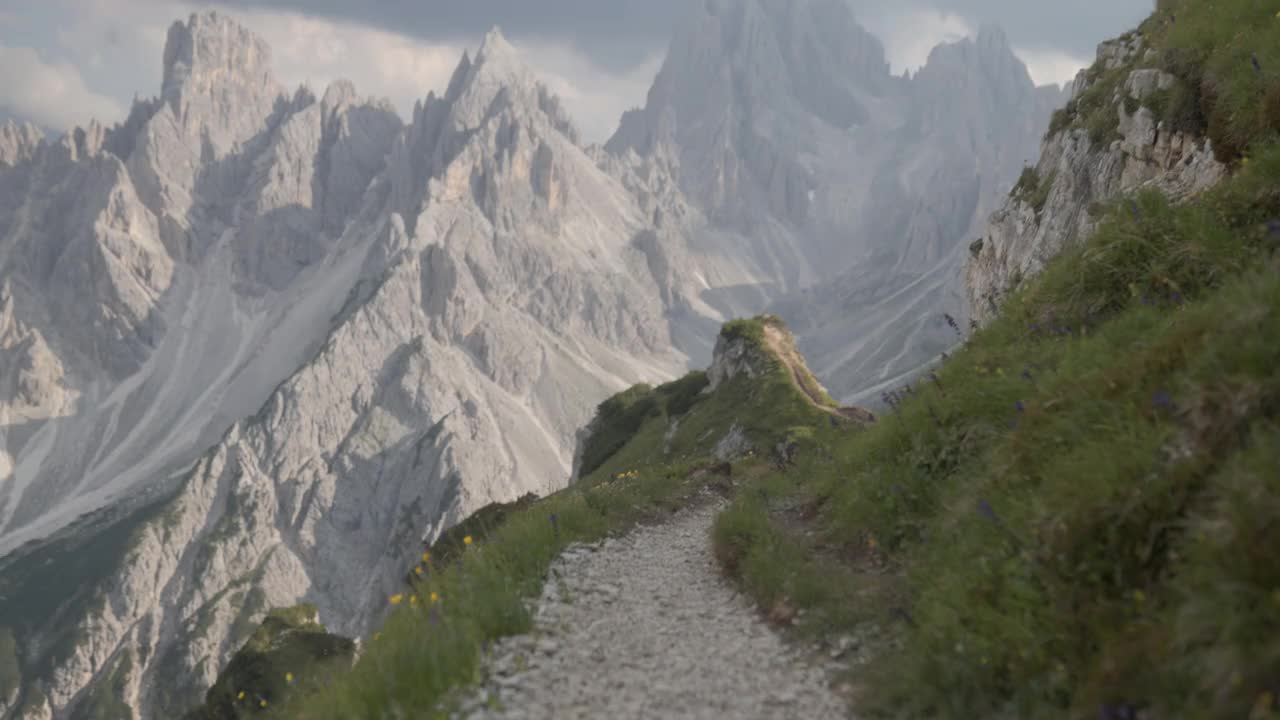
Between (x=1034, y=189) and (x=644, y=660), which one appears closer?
(x=644, y=660)

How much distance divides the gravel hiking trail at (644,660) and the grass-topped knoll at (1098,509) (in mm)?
671

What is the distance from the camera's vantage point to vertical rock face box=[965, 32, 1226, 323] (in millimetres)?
17156

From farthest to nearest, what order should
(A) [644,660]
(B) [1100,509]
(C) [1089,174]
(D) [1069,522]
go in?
(C) [1089,174] < (A) [644,660] < (D) [1069,522] < (B) [1100,509]

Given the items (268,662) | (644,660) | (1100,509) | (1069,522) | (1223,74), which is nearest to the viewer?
(1100,509)

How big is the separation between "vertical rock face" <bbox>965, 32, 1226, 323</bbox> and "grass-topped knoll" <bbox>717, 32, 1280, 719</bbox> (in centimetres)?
323

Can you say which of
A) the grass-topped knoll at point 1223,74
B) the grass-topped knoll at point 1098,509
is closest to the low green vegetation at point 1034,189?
the grass-topped knoll at point 1223,74

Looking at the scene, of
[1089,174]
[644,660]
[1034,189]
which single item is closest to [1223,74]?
[644,660]

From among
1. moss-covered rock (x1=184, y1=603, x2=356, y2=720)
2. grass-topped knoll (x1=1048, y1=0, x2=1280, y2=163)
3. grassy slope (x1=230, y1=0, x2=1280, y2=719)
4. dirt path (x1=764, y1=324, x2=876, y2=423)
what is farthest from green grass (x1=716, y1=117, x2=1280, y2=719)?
dirt path (x1=764, y1=324, x2=876, y2=423)

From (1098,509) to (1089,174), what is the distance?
2843 centimetres

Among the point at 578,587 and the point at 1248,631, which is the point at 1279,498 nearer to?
the point at 1248,631

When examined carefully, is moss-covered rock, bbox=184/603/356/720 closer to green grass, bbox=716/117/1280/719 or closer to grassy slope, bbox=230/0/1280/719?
grassy slope, bbox=230/0/1280/719

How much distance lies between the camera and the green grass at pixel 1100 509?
4789mm

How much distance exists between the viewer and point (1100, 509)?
6004 mm

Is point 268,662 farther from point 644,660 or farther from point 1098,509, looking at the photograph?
point 1098,509
